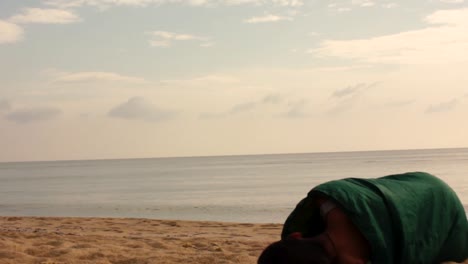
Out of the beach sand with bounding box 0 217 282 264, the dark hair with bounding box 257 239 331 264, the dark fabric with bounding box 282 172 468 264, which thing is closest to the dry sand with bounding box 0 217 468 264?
the beach sand with bounding box 0 217 282 264

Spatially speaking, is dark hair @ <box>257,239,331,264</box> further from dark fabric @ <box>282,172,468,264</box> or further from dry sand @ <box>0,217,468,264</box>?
dry sand @ <box>0,217,468,264</box>

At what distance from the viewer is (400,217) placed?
13.4ft

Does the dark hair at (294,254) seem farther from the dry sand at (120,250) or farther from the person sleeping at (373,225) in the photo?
the dry sand at (120,250)

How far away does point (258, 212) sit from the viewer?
75.3 ft

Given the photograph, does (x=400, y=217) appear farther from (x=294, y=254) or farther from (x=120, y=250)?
(x=120, y=250)

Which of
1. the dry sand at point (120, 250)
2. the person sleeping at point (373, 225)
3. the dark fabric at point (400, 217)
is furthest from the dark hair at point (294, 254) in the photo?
the dry sand at point (120, 250)

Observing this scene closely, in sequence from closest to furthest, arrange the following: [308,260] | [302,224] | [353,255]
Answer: [308,260] < [353,255] < [302,224]

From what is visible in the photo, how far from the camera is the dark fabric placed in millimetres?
3934

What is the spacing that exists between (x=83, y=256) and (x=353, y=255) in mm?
4350

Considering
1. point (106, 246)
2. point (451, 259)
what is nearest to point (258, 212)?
point (106, 246)

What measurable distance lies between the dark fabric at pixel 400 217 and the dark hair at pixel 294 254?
0.42 metres

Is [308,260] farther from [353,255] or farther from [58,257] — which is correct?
[58,257]

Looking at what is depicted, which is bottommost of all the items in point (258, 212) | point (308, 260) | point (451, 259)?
point (258, 212)

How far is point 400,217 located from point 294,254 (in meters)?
1.03
